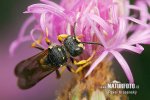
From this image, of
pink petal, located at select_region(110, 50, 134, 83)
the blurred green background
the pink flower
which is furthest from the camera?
the blurred green background

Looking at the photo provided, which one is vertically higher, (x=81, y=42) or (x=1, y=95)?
(x=81, y=42)

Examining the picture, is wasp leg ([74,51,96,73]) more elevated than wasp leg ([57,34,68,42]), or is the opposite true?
wasp leg ([57,34,68,42])

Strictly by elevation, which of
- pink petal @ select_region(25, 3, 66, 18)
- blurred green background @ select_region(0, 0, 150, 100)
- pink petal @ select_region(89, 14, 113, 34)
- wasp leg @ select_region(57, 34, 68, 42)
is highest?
pink petal @ select_region(25, 3, 66, 18)

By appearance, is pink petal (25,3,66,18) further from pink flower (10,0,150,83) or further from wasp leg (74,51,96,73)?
wasp leg (74,51,96,73)

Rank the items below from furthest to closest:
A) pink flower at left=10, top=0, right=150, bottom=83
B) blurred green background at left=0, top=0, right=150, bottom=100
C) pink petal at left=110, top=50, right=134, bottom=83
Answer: blurred green background at left=0, top=0, right=150, bottom=100, pink flower at left=10, top=0, right=150, bottom=83, pink petal at left=110, top=50, right=134, bottom=83

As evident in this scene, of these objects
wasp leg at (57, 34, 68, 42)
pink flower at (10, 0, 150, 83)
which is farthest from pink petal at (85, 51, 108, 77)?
→ wasp leg at (57, 34, 68, 42)

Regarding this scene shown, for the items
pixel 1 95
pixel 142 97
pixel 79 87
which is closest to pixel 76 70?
pixel 79 87

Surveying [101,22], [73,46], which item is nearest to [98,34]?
[101,22]

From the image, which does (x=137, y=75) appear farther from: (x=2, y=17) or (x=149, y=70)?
(x=2, y=17)

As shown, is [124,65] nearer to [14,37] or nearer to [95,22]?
[95,22]
